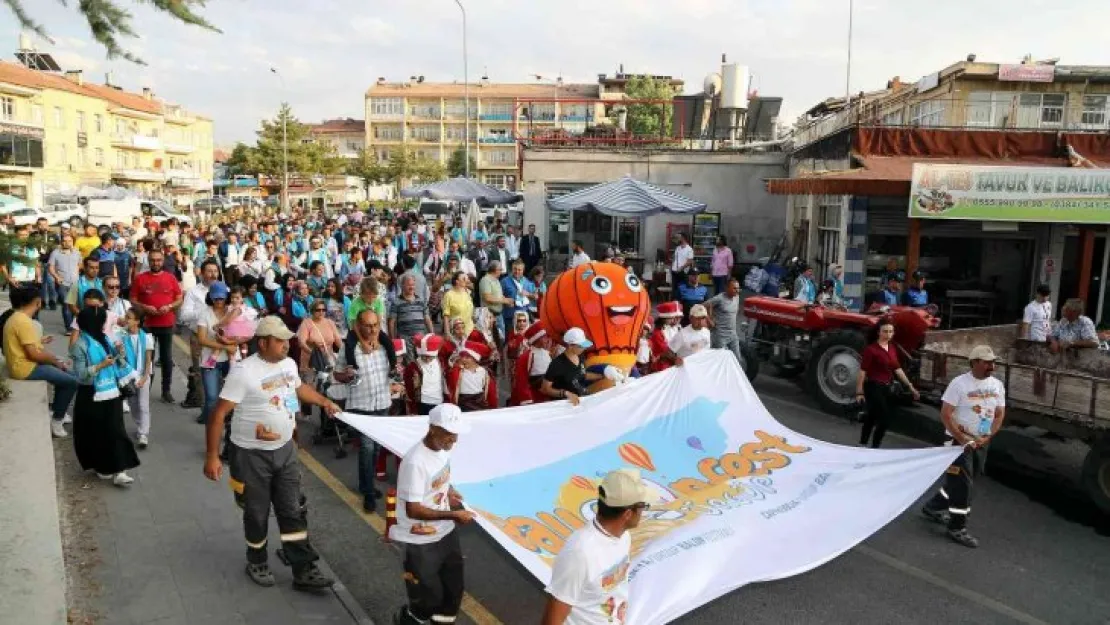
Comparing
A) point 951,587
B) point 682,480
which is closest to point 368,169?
point 682,480

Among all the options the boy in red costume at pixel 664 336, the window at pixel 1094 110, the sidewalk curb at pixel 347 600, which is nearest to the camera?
the sidewalk curb at pixel 347 600

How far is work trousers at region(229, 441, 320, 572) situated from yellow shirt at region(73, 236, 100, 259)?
1186cm

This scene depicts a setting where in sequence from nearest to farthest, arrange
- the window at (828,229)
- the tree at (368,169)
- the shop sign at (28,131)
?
the window at (828,229), the shop sign at (28,131), the tree at (368,169)

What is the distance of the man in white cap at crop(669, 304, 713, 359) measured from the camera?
372 inches

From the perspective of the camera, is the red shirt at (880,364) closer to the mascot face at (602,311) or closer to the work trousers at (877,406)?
the work trousers at (877,406)

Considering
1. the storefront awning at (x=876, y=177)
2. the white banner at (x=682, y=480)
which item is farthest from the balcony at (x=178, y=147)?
the white banner at (x=682, y=480)

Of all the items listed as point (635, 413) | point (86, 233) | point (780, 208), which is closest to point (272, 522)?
point (635, 413)

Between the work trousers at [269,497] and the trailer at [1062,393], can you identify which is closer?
the work trousers at [269,497]

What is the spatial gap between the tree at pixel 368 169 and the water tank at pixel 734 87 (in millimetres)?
49807

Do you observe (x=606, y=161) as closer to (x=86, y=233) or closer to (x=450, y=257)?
(x=450, y=257)

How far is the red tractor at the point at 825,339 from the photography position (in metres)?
9.83

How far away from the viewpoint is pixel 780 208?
2359 cm

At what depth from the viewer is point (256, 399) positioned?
5.26m

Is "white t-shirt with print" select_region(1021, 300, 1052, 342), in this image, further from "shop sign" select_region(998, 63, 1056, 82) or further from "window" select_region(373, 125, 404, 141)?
"window" select_region(373, 125, 404, 141)
